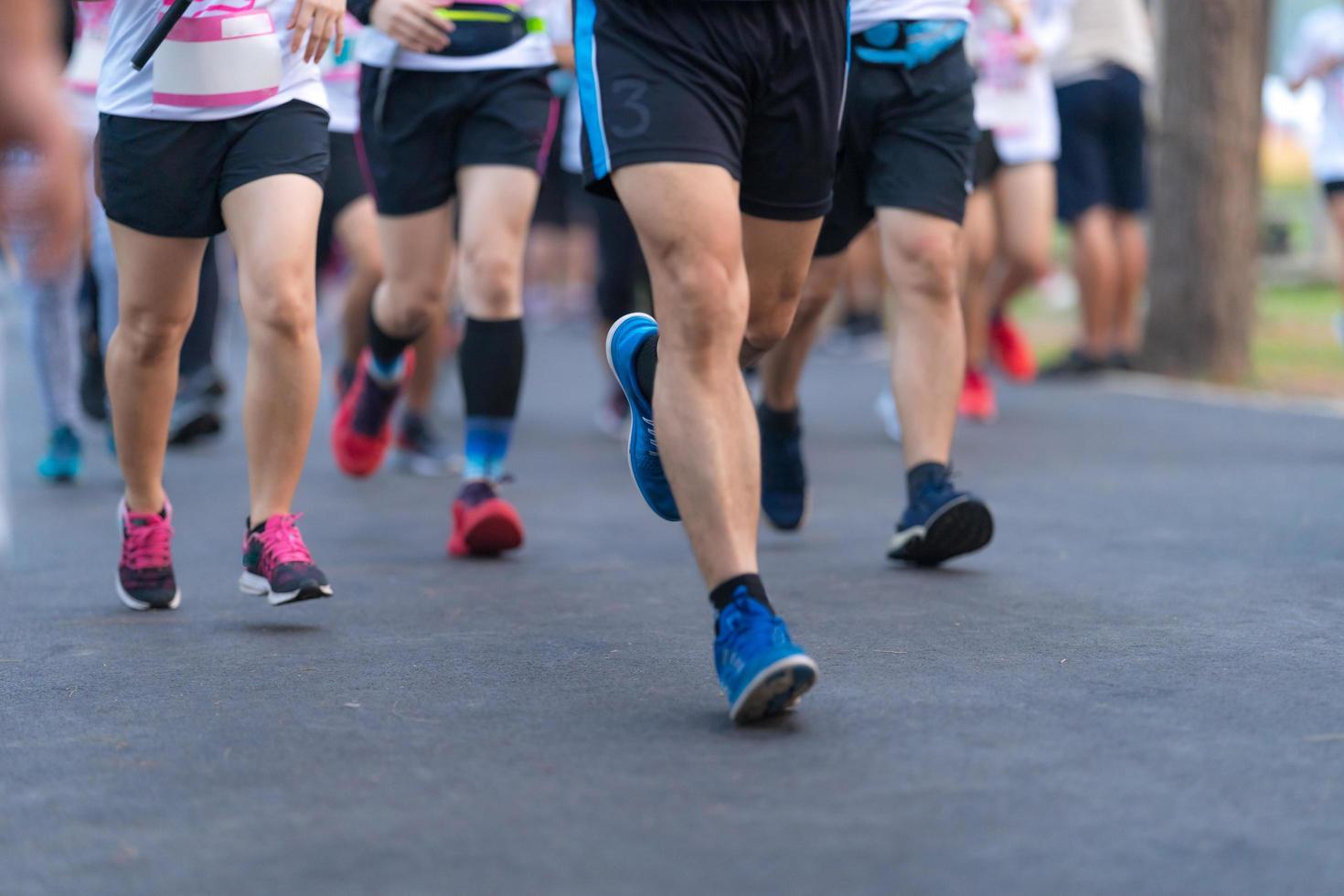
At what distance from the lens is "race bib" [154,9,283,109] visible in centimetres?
395

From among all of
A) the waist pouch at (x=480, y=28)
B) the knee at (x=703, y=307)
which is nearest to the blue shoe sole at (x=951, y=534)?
the knee at (x=703, y=307)

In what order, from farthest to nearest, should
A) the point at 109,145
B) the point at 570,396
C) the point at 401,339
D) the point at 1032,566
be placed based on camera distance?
1. the point at 570,396
2. the point at 401,339
3. the point at 1032,566
4. the point at 109,145

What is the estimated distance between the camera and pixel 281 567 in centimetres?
399

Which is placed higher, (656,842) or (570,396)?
(656,842)

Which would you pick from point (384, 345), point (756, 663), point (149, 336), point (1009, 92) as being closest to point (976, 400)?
point (1009, 92)

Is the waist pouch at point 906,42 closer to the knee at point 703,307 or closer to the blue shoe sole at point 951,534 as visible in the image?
the blue shoe sole at point 951,534

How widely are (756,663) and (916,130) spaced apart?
2.10m

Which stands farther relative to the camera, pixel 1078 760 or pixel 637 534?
pixel 637 534

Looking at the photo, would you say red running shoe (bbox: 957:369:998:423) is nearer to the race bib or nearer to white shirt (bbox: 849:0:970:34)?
white shirt (bbox: 849:0:970:34)

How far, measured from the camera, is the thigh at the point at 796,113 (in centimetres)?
337

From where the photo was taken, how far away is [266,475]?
416cm

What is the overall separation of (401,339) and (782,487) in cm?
133

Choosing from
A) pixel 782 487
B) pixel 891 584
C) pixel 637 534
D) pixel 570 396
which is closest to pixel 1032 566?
pixel 891 584

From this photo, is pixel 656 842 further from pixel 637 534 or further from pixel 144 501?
pixel 637 534
